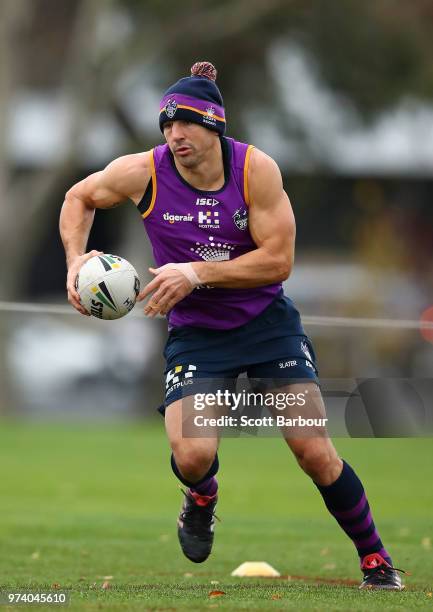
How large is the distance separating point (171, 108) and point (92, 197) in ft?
2.67

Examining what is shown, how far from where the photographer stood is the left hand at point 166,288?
25.7ft

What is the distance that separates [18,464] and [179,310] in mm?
11226

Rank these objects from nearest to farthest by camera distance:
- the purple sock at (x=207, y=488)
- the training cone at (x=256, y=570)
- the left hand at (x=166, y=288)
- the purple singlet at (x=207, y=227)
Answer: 1. the left hand at (x=166, y=288)
2. the purple singlet at (x=207, y=227)
3. the purple sock at (x=207, y=488)
4. the training cone at (x=256, y=570)

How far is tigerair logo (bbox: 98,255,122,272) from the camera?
8008 millimetres

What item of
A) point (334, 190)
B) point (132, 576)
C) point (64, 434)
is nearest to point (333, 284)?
point (334, 190)

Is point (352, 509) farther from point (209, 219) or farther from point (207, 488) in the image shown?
point (209, 219)

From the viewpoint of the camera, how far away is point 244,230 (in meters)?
8.16

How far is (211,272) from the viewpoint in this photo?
7.99 metres

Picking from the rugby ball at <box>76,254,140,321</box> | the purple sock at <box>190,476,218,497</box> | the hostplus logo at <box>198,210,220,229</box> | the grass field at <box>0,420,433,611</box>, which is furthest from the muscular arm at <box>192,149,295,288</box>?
the grass field at <box>0,420,433,611</box>

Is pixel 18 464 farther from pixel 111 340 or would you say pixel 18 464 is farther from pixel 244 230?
pixel 111 340

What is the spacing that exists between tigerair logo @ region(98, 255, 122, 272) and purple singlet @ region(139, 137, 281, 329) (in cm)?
32

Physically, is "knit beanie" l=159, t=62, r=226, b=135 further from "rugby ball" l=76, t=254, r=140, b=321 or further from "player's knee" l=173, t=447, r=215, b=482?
"player's knee" l=173, t=447, r=215, b=482

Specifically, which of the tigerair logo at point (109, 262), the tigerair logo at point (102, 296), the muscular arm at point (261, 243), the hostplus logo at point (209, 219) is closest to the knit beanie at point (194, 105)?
the muscular arm at point (261, 243)

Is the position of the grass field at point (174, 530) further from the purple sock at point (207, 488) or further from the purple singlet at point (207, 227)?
the purple singlet at point (207, 227)
